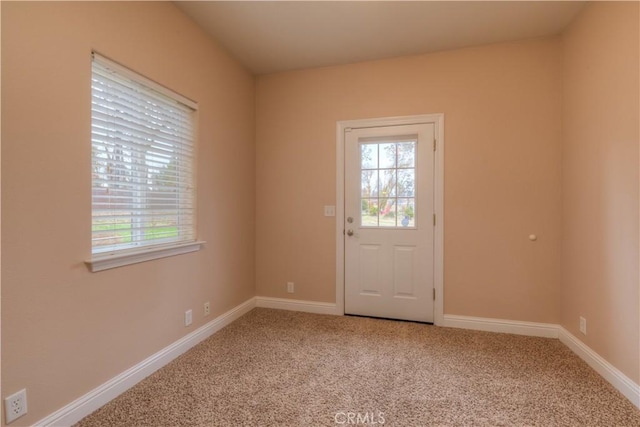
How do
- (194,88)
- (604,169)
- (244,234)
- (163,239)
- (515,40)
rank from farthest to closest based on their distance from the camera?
(244,234) < (515,40) < (194,88) < (163,239) < (604,169)

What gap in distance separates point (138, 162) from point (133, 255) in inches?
23.4

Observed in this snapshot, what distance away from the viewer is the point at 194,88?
7.97ft

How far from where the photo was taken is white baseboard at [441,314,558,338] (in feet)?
8.62

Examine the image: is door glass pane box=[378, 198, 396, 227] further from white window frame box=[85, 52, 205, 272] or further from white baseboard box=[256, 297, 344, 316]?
Answer: white window frame box=[85, 52, 205, 272]

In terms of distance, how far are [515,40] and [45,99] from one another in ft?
11.0

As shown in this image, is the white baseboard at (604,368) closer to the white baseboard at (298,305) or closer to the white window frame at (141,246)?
the white baseboard at (298,305)

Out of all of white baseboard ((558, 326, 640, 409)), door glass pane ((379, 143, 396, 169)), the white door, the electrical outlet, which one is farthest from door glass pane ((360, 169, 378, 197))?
the electrical outlet

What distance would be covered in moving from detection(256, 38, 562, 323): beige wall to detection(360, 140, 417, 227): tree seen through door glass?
12.1 inches

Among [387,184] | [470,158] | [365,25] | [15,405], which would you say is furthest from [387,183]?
[15,405]

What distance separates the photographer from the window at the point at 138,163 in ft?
5.69

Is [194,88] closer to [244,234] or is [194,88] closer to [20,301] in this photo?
[244,234]

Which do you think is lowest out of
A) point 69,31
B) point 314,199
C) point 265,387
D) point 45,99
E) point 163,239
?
point 265,387

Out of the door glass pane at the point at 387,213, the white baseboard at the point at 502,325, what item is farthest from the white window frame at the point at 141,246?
the white baseboard at the point at 502,325

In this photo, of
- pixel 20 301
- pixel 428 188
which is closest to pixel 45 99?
pixel 20 301
